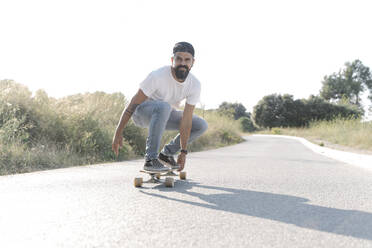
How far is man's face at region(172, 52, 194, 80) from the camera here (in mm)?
3805

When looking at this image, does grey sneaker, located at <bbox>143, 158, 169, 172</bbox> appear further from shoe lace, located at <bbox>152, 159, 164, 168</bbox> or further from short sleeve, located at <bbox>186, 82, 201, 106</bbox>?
short sleeve, located at <bbox>186, 82, 201, 106</bbox>

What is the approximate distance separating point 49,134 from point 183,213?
16.9ft

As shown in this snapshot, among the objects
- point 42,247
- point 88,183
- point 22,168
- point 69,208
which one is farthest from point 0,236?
point 22,168

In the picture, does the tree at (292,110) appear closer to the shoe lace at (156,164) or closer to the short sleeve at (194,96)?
the short sleeve at (194,96)

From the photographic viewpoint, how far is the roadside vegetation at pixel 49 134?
5.39 m

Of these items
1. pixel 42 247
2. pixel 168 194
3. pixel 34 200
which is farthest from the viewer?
pixel 168 194

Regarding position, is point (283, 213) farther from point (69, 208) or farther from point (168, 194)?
point (69, 208)

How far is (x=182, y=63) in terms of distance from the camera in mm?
3807

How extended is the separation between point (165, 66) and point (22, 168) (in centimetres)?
289

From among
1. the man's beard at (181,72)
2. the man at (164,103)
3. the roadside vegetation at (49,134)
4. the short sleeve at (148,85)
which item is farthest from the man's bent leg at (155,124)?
the roadside vegetation at (49,134)

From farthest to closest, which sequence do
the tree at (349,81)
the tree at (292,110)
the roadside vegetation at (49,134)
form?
the tree at (349,81) → the tree at (292,110) → the roadside vegetation at (49,134)

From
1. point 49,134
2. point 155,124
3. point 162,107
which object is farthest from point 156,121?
point 49,134

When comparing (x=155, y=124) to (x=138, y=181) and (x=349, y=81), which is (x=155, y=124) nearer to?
(x=138, y=181)

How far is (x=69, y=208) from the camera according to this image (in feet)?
8.58
